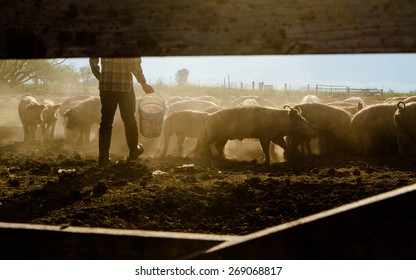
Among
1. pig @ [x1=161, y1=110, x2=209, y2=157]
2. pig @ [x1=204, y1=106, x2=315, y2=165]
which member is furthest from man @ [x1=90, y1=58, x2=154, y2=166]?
pig @ [x1=161, y1=110, x2=209, y2=157]

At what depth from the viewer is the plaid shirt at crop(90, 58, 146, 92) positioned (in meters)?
7.32

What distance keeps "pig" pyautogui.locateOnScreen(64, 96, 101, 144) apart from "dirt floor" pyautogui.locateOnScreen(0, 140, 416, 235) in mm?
5941

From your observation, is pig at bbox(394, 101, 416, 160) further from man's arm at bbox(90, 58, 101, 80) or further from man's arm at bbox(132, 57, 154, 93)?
man's arm at bbox(90, 58, 101, 80)

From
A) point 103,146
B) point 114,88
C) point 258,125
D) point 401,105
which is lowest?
point 103,146

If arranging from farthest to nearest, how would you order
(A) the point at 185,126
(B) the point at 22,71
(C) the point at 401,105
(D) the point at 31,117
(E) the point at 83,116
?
(B) the point at 22,71
(D) the point at 31,117
(E) the point at 83,116
(A) the point at 185,126
(C) the point at 401,105

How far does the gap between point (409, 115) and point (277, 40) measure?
9.58 m

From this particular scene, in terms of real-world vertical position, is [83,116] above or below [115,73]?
below

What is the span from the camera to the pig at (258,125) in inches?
435

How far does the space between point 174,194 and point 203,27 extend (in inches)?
155

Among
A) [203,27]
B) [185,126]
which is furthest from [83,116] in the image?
[203,27]

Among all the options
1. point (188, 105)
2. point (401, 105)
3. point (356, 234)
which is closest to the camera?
point (356, 234)

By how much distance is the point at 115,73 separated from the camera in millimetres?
7340

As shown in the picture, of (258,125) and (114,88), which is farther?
(258,125)

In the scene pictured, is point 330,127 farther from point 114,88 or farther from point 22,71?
point 22,71
